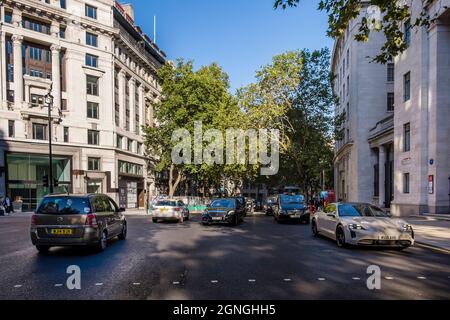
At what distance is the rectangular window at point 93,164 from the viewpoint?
3756 centimetres

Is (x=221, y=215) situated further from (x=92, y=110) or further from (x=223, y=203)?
(x=92, y=110)

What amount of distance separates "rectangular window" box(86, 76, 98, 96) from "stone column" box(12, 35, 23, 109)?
661 cm

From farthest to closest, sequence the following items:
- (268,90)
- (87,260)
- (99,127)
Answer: (99,127) < (268,90) < (87,260)

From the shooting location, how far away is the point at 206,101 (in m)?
40.0

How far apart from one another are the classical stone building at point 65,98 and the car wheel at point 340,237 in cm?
3161

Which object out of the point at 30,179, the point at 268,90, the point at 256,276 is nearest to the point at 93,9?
the point at 30,179

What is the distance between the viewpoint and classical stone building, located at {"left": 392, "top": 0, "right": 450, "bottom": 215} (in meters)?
20.9

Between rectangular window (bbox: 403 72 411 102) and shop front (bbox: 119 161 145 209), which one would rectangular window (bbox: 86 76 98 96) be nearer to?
shop front (bbox: 119 161 145 209)

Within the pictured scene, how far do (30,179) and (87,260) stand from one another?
3135cm

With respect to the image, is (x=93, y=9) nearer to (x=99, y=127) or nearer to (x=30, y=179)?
(x=99, y=127)

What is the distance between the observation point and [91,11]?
39000 millimetres

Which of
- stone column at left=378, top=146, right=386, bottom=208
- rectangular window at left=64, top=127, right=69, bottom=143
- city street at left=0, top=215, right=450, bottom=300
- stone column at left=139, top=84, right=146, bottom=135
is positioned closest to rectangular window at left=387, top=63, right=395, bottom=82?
stone column at left=378, top=146, right=386, bottom=208

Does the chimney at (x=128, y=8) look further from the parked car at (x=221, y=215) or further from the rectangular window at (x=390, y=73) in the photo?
the parked car at (x=221, y=215)

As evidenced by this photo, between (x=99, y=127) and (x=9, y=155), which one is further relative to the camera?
(x=99, y=127)
